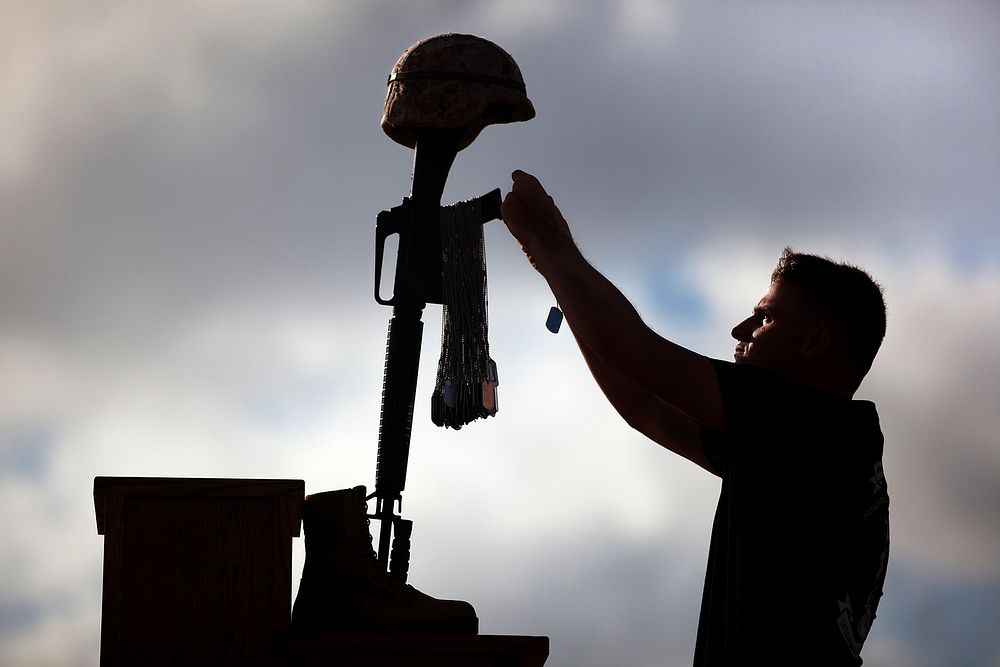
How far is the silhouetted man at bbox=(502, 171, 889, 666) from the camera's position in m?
2.16

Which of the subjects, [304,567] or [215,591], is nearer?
[215,591]

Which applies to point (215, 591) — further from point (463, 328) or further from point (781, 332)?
point (781, 332)

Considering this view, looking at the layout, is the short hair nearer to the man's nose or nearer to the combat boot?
the man's nose

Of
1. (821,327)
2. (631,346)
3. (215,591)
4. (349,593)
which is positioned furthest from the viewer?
(349,593)

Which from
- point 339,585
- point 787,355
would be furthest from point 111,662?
point 787,355

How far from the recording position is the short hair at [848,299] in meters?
2.33

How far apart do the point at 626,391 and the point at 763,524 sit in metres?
0.62

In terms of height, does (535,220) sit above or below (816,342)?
above

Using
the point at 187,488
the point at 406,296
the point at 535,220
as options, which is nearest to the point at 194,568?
the point at 187,488

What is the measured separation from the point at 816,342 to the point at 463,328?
1018mm

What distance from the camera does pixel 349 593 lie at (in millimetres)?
2555

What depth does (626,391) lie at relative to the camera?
9.11 ft

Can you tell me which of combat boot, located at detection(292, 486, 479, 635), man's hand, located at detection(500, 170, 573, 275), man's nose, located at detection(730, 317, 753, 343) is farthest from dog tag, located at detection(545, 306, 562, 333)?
combat boot, located at detection(292, 486, 479, 635)

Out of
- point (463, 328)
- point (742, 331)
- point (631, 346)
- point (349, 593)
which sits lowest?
point (349, 593)
